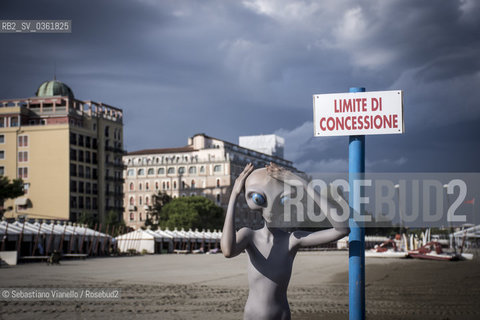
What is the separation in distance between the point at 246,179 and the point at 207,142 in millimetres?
110474

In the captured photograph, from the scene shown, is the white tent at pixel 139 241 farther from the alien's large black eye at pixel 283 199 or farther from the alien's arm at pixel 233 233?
the alien's large black eye at pixel 283 199

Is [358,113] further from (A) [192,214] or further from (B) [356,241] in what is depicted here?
(A) [192,214]

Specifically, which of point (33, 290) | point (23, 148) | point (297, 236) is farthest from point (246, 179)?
point (23, 148)

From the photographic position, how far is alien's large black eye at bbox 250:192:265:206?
4.77 m

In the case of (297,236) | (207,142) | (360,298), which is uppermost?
(207,142)

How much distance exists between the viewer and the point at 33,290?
55.7 ft

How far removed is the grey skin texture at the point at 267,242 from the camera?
473 cm

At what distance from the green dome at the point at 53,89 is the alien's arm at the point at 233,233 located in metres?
90.0

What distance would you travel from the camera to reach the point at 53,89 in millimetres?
89688

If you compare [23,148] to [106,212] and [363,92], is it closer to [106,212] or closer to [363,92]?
[106,212]

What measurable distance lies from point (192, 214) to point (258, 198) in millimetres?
77527

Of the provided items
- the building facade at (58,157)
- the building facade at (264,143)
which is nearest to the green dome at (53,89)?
the building facade at (58,157)

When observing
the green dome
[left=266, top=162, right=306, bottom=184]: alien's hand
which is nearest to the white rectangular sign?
[left=266, top=162, right=306, bottom=184]: alien's hand

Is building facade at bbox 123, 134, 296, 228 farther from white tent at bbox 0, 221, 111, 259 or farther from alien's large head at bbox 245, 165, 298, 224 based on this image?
alien's large head at bbox 245, 165, 298, 224
